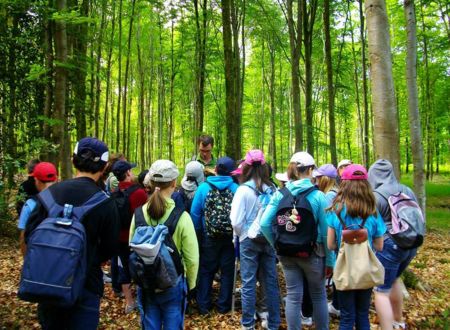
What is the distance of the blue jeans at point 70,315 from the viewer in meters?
2.42

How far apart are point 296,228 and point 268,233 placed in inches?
16.1

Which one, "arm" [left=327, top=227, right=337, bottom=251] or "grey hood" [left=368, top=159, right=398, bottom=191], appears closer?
"arm" [left=327, top=227, right=337, bottom=251]

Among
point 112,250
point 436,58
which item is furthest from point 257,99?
point 112,250

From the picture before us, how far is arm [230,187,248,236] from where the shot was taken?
14.4 feet

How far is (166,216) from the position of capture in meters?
3.16

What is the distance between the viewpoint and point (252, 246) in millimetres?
Result: 4402

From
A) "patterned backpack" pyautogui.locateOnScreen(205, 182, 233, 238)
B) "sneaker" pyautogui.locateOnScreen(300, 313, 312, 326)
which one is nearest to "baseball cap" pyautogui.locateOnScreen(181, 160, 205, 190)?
"patterned backpack" pyautogui.locateOnScreen(205, 182, 233, 238)

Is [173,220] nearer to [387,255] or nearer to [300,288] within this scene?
[300,288]

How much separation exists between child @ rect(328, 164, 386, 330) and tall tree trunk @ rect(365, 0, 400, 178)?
1.96m

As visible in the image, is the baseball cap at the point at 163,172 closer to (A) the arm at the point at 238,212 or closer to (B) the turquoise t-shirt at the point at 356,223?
(A) the arm at the point at 238,212

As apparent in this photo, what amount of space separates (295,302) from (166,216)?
1767mm

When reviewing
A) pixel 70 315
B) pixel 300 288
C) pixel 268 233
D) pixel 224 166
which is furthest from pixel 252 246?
pixel 70 315

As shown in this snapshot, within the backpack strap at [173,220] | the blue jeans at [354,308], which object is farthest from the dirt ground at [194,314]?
the backpack strap at [173,220]

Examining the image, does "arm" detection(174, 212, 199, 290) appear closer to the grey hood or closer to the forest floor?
the forest floor
